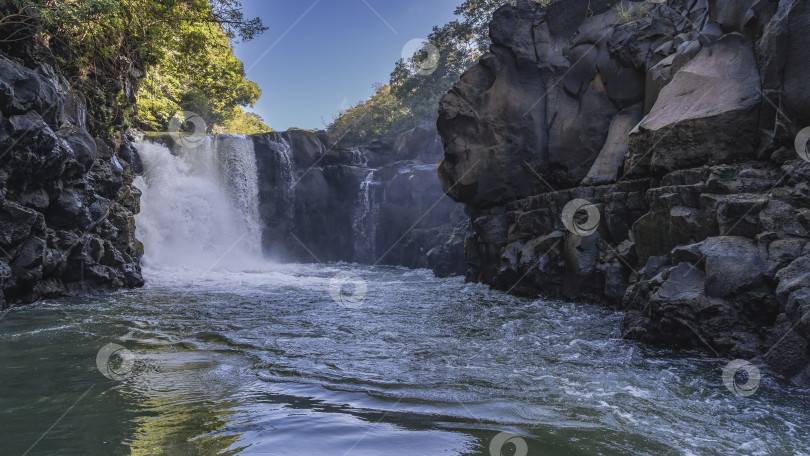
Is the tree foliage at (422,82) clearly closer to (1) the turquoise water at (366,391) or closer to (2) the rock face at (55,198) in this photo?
(2) the rock face at (55,198)

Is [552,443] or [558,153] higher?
[558,153]

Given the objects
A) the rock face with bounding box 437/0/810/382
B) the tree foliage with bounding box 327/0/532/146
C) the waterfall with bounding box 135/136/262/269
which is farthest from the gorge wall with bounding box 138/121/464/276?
the rock face with bounding box 437/0/810/382

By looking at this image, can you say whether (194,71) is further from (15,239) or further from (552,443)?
(552,443)

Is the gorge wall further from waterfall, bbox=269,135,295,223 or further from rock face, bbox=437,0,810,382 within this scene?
rock face, bbox=437,0,810,382

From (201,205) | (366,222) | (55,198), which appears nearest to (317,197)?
(366,222)

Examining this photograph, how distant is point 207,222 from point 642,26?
19953mm

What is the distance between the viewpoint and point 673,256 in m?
7.00

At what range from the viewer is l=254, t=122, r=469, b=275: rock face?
26625 mm

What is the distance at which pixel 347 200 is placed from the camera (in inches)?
1128

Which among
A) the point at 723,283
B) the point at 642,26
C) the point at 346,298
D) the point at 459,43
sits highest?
the point at 459,43

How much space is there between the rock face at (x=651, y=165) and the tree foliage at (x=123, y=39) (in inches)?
317

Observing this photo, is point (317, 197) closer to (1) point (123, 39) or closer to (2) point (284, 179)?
(2) point (284, 179)

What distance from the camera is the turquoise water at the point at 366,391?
3168 mm

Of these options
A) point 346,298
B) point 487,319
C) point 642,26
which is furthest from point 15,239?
point 642,26
